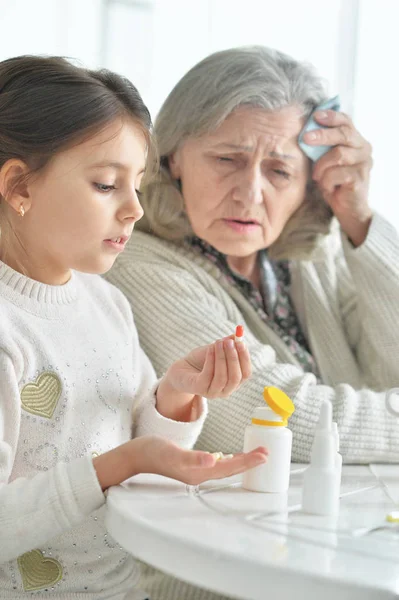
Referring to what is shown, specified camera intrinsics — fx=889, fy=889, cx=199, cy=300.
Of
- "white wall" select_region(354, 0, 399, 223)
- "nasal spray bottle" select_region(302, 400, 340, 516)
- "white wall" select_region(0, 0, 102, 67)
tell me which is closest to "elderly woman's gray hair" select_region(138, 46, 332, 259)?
"white wall" select_region(354, 0, 399, 223)

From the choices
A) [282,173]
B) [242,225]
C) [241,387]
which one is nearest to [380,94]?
[282,173]

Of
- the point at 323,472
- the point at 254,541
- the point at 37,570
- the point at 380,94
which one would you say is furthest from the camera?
the point at 380,94

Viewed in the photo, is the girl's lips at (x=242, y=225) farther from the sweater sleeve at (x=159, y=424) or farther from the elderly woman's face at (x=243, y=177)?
the sweater sleeve at (x=159, y=424)

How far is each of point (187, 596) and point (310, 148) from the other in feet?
3.30

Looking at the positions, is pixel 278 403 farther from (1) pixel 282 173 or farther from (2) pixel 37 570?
(1) pixel 282 173

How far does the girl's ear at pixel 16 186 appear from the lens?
126 centimetres

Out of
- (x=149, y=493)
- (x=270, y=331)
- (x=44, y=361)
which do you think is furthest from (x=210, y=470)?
(x=270, y=331)

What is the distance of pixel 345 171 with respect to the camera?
189 centimetres

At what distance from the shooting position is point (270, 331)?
185 centimetres

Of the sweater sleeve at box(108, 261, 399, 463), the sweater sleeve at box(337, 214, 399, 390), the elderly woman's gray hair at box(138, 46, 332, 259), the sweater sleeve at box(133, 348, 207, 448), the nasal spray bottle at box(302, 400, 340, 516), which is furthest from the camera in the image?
the sweater sleeve at box(337, 214, 399, 390)

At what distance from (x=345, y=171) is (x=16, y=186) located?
0.85 metres

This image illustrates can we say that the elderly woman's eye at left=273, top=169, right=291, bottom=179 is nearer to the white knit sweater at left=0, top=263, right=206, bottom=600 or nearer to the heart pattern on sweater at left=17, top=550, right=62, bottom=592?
the white knit sweater at left=0, top=263, right=206, bottom=600

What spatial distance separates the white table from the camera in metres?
0.78

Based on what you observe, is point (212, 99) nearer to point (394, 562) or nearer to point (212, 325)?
point (212, 325)
